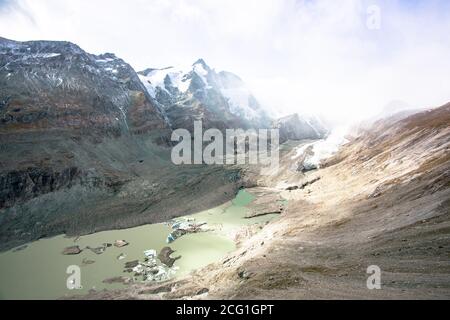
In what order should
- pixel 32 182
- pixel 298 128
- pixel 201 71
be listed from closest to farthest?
pixel 32 182 → pixel 298 128 → pixel 201 71

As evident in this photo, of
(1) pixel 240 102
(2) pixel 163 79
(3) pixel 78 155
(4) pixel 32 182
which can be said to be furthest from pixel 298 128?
(4) pixel 32 182

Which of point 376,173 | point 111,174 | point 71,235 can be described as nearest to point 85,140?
point 111,174

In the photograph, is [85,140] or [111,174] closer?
[111,174]

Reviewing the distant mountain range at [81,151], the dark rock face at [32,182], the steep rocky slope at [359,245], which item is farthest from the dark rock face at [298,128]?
the steep rocky slope at [359,245]

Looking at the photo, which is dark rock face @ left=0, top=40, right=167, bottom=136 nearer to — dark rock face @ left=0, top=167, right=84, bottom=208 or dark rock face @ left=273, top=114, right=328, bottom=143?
dark rock face @ left=0, top=167, right=84, bottom=208

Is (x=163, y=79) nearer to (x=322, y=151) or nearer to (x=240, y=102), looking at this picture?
(x=240, y=102)

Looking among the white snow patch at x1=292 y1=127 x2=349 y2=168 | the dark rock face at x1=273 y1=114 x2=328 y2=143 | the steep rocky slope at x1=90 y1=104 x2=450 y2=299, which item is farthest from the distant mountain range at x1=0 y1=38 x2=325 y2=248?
the dark rock face at x1=273 y1=114 x2=328 y2=143
